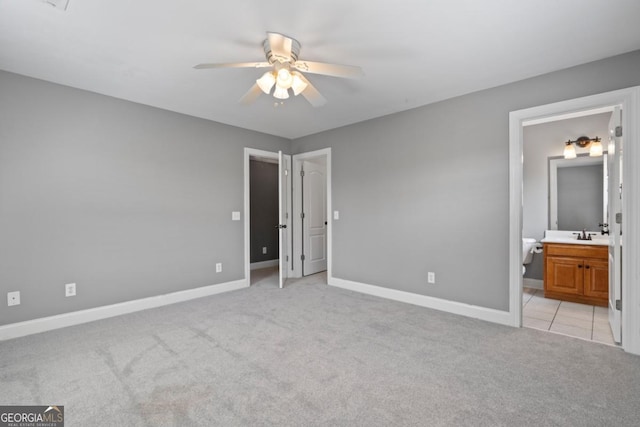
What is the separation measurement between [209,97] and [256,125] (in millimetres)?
1070

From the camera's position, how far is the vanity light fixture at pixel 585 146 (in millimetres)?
3782

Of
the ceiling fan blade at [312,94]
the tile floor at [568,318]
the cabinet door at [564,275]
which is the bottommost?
the tile floor at [568,318]

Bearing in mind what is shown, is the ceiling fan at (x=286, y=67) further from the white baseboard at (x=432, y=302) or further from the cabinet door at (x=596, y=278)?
the cabinet door at (x=596, y=278)

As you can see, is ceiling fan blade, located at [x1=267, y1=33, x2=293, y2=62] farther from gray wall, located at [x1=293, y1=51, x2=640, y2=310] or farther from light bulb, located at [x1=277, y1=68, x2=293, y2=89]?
gray wall, located at [x1=293, y1=51, x2=640, y2=310]

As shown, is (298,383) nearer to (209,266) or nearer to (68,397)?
(68,397)

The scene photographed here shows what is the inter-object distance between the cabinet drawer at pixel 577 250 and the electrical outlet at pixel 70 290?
5.63 m

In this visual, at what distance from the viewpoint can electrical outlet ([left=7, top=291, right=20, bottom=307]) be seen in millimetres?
2619

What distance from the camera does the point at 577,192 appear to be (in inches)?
158

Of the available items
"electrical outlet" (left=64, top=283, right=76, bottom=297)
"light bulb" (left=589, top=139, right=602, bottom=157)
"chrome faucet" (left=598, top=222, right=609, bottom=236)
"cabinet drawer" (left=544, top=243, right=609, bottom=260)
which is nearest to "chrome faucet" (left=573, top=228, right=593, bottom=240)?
"chrome faucet" (left=598, top=222, right=609, bottom=236)

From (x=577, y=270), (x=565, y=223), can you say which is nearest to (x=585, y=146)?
(x=565, y=223)

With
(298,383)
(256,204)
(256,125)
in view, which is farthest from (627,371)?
(256,204)

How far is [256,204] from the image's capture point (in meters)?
6.18

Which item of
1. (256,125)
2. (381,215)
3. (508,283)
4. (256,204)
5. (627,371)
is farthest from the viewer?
(256,204)
